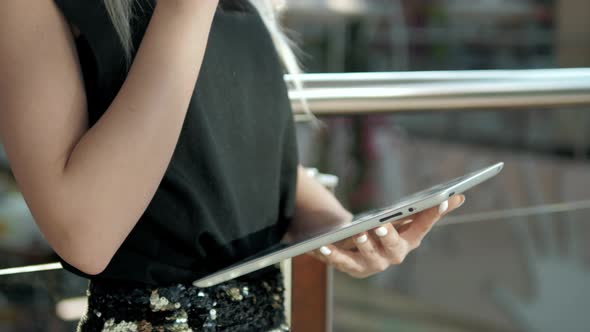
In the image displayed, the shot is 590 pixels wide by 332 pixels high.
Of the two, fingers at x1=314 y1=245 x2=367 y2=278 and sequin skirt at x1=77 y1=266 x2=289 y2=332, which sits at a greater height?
fingers at x1=314 y1=245 x2=367 y2=278

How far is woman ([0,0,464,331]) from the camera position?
500mm

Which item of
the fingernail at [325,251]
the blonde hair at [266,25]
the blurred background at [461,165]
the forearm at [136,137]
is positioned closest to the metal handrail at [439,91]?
the blonde hair at [266,25]

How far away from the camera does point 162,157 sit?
520 mm

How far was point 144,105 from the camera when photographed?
51cm

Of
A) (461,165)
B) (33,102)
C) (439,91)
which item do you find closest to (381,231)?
(33,102)

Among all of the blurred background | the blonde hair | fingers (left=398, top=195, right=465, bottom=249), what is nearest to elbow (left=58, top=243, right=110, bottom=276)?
the blonde hair

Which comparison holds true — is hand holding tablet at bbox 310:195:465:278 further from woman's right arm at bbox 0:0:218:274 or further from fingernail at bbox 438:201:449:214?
woman's right arm at bbox 0:0:218:274

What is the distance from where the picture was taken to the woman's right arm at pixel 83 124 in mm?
498

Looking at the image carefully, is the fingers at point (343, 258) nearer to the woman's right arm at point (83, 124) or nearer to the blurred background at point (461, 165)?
the woman's right arm at point (83, 124)

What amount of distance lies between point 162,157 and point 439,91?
733 mm

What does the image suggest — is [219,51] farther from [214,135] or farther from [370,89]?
[370,89]

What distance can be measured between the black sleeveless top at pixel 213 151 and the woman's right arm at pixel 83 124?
3 cm

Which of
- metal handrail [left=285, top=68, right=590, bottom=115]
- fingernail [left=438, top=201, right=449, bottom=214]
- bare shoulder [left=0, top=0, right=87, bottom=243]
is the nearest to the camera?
bare shoulder [left=0, top=0, right=87, bottom=243]

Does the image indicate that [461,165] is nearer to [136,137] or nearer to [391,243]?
[391,243]
